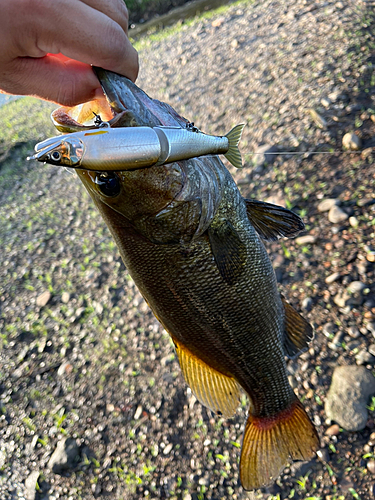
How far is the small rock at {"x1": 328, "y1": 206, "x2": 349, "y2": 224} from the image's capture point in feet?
10.8

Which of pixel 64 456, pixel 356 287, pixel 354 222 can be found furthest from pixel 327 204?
pixel 64 456

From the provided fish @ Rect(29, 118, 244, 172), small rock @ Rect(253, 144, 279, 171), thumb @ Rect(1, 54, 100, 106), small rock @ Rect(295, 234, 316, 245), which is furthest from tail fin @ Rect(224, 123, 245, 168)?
small rock @ Rect(253, 144, 279, 171)

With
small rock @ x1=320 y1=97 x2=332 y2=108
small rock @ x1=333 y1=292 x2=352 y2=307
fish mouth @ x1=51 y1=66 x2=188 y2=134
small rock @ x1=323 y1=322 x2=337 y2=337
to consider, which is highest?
fish mouth @ x1=51 y1=66 x2=188 y2=134

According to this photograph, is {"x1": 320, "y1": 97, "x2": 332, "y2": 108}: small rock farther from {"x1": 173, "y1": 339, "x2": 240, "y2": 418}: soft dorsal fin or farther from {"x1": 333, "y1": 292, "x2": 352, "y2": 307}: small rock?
{"x1": 173, "y1": 339, "x2": 240, "y2": 418}: soft dorsal fin

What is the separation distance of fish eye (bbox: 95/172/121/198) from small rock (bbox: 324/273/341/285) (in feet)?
7.39

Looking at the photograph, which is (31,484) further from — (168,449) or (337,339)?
(337,339)

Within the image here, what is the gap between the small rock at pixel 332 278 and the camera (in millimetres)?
3031

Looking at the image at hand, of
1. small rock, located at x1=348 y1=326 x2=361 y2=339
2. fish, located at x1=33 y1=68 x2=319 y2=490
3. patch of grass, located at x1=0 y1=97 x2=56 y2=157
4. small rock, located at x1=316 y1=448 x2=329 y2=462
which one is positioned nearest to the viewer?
fish, located at x1=33 y1=68 x2=319 y2=490

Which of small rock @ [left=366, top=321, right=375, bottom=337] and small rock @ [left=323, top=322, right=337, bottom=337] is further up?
small rock @ [left=366, top=321, right=375, bottom=337]

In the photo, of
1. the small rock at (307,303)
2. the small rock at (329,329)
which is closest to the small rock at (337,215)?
the small rock at (307,303)

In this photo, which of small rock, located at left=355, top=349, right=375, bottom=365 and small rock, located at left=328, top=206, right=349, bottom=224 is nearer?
small rock, located at left=355, top=349, right=375, bottom=365

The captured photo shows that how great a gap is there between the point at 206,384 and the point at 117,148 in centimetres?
136

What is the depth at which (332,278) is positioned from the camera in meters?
3.04

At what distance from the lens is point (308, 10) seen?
625 centimetres
